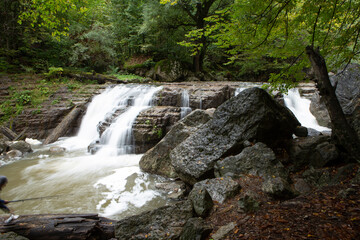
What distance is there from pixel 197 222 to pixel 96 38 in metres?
18.6

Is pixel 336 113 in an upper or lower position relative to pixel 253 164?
upper

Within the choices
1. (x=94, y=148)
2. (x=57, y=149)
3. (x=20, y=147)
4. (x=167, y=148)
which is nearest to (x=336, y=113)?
(x=167, y=148)

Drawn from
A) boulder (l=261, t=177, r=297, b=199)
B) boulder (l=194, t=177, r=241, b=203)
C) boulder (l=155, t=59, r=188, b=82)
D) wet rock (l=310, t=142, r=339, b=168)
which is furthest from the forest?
boulder (l=261, t=177, r=297, b=199)

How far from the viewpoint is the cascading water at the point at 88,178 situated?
15.3ft

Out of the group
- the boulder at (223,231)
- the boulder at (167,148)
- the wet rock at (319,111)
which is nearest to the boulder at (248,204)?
the boulder at (223,231)

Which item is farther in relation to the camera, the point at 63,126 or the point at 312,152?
the point at 63,126

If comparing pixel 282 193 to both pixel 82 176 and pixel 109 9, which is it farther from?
pixel 109 9

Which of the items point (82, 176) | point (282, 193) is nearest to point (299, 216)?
point (282, 193)

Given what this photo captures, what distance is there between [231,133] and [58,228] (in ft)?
12.9

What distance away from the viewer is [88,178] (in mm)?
6172

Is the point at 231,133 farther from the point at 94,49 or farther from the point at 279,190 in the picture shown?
the point at 94,49

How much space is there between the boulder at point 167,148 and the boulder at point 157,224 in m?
2.74

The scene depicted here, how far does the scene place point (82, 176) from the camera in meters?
6.34

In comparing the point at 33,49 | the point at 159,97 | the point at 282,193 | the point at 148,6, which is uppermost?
the point at 148,6
